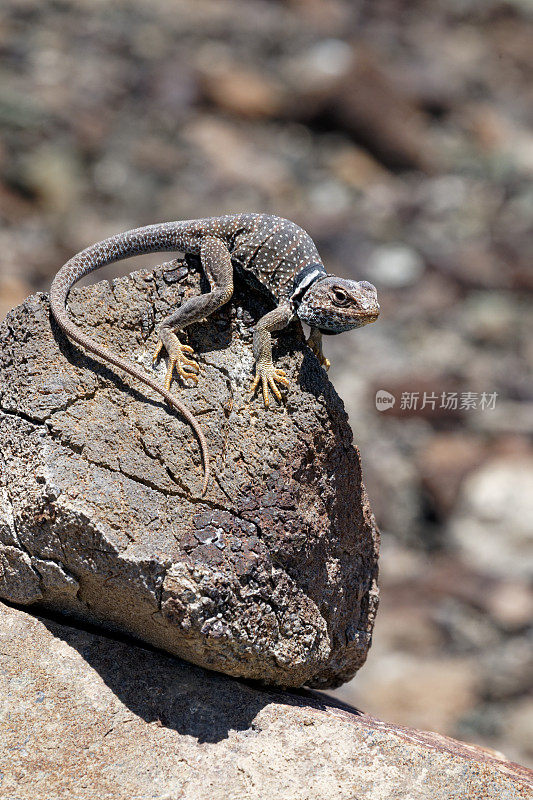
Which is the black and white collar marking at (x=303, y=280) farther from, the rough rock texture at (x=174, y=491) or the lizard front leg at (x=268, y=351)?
the rough rock texture at (x=174, y=491)

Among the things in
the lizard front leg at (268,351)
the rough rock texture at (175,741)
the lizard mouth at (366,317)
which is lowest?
the rough rock texture at (175,741)

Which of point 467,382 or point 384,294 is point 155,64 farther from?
point 467,382

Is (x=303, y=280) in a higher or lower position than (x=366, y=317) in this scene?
higher

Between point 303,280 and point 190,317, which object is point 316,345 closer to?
point 303,280

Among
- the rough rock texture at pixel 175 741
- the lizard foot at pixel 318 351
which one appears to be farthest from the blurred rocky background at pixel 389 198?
the rough rock texture at pixel 175 741

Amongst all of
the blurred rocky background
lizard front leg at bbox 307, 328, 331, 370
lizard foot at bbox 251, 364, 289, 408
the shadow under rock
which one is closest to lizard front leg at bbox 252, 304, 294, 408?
lizard foot at bbox 251, 364, 289, 408

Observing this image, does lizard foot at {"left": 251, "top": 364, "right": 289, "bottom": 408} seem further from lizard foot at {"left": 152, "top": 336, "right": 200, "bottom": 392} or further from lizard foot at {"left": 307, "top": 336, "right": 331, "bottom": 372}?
lizard foot at {"left": 307, "top": 336, "right": 331, "bottom": 372}

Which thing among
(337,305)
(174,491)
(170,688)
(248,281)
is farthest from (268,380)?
(170,688)
